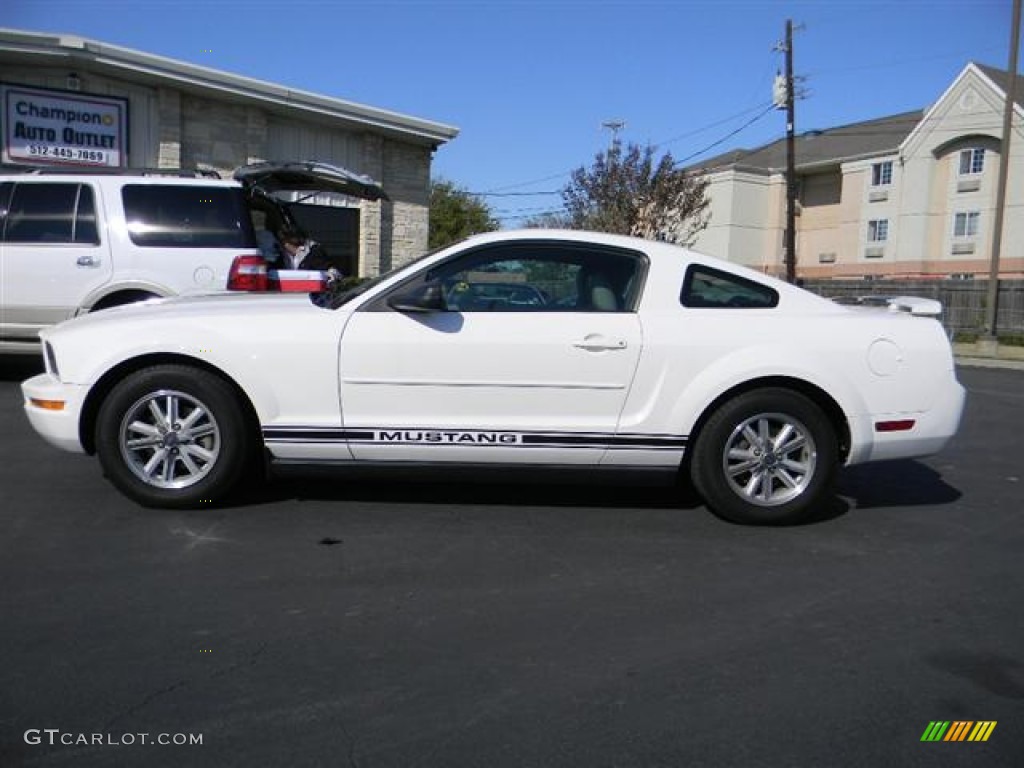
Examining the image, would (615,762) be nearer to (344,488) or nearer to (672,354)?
(672,354)

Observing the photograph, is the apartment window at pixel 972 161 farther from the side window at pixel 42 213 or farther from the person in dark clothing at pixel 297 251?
the side window at pixel 42 213

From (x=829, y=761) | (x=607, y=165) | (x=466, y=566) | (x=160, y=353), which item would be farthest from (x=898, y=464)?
(x=607, y=165)

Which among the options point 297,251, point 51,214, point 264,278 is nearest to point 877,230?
point 297,251

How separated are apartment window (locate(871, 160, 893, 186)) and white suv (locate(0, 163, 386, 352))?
4471cm

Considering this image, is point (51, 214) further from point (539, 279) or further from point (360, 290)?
point (539, 279)

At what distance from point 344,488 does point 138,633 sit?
2.11m

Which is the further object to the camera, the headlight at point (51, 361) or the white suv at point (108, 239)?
the white suv at point (108, 239)

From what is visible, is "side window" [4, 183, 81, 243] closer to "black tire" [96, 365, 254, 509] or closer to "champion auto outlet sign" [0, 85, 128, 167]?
"black tire" [96, 365, 254, 509]

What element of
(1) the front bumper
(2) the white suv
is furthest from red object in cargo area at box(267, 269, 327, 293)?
(1) the front bumper

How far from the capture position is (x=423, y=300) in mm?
4602

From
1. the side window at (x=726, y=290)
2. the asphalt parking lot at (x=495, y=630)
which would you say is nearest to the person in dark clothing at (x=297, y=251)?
the asphalt parking lot at (x=495, y=630)

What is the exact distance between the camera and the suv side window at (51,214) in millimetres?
8328

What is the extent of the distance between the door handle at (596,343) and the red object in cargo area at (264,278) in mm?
3918

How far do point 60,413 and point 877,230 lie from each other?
48.6 m
